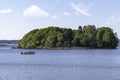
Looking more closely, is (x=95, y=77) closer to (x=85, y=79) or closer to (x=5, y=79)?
(x=85, y=79)

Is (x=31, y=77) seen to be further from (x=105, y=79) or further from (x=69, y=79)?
(x=105, y=79)

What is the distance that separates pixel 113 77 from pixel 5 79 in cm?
1410

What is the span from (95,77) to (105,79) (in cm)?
255

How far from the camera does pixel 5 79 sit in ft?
179

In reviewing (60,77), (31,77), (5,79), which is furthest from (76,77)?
(5,79)

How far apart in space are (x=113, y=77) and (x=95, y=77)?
2.35 metres

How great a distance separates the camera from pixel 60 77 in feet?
189

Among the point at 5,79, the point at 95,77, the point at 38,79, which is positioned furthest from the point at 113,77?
the point at 5,79

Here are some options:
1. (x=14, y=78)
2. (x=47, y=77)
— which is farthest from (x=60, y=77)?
(x=14, y=78)

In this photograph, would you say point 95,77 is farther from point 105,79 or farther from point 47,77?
point 47,77

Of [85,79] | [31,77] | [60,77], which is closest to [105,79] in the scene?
[85,79]

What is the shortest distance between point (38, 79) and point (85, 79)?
5908mm

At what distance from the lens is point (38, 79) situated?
5503 cm

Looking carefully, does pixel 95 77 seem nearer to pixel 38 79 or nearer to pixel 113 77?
pixel 113 77
